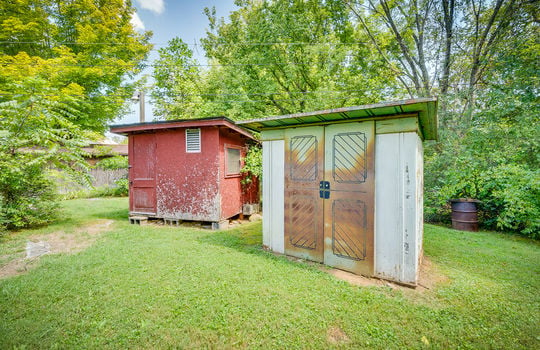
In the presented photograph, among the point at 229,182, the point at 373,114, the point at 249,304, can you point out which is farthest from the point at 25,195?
the point at 373,114

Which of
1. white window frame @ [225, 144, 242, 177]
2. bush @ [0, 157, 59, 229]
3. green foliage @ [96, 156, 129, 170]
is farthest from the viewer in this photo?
green foliage @ [96, 156, 129, 170]

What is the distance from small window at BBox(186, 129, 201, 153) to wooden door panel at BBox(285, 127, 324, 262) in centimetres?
300

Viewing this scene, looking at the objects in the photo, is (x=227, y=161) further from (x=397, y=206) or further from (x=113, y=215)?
(x=113, y=215)

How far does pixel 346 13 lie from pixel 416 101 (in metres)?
11.1

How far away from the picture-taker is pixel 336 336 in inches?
78.3

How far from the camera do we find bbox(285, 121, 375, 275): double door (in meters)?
3.13

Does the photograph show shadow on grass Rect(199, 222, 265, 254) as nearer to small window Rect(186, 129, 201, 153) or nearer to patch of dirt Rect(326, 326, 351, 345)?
patch of dirt Rect(326, 326, 351, 345)

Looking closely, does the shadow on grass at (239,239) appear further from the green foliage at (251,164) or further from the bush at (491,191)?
the bush at (491,191)

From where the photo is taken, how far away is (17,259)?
146 inches

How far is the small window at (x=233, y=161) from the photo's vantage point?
244 inches

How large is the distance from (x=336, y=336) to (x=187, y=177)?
5.11 m

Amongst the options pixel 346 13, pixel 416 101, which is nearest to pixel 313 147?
pixel 416 101

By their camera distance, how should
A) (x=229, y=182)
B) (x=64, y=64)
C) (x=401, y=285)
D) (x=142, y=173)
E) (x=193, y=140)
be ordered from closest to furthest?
(x=401, y=285)
(x=193, y=140)
(x=229, y=182)
(x=142, y=173)
(x=64, y=64)

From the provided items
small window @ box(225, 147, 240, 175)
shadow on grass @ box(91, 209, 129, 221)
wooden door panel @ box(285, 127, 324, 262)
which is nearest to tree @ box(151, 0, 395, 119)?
small window @ box(225, 147, 240, 175)
